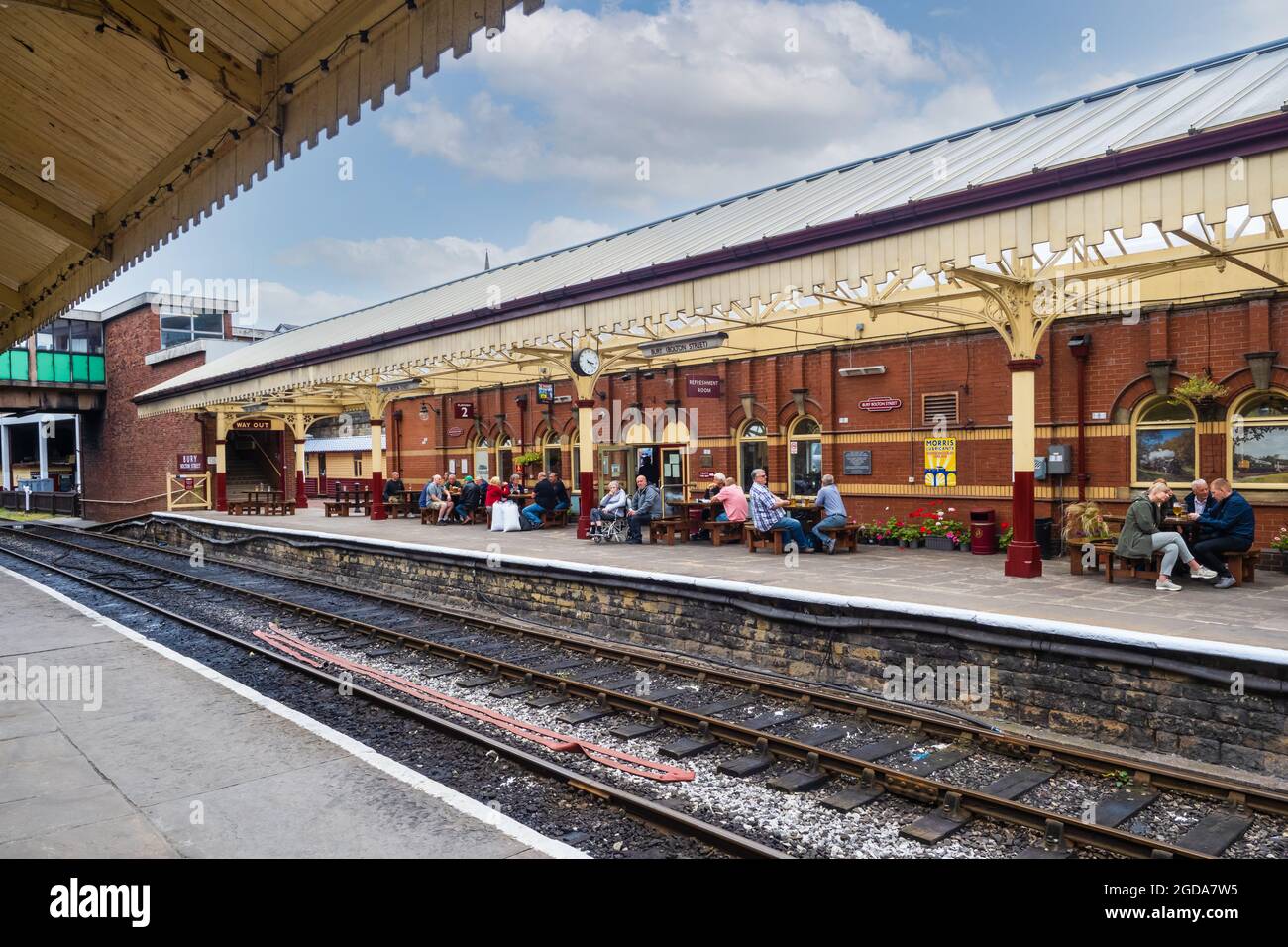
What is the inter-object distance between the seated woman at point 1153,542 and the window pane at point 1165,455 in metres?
2.98

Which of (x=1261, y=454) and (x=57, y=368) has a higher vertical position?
(x=57, y=368)

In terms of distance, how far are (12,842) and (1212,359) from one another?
13457mm

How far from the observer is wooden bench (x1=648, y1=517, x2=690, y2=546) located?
15.2m

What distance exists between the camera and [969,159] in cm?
1074

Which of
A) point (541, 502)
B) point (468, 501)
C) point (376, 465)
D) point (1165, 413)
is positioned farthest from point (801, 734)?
point (376, 465)

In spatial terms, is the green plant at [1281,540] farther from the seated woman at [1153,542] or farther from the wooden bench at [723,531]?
the wooden bench at [723,531]

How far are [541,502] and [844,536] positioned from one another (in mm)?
7549

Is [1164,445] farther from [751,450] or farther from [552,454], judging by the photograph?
[552,454]

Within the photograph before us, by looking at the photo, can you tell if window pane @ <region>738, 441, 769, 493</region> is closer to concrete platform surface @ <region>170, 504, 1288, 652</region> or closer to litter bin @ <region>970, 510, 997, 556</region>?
concrete platform surface @ <region>170, 504, 1288, 652</region>

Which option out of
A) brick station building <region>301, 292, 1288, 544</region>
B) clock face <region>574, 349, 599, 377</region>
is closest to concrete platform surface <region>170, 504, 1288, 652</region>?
brick station building <region>301, 292, 1288, 544</region>

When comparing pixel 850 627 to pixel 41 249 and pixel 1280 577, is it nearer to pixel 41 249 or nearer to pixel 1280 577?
pixel 1280 577

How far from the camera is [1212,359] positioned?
11320 mm

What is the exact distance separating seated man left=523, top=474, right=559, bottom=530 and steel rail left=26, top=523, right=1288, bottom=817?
6.41 m

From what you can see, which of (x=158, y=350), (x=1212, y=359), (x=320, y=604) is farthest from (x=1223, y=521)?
(x=158, y=350)
